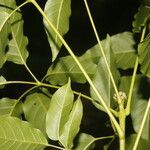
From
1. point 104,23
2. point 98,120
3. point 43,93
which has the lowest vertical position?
point 98,120

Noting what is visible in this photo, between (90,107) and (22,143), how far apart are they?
239cm

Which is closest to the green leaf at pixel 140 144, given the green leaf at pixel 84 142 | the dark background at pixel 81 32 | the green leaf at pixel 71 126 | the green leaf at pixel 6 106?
the green leaf at pixel 84 142

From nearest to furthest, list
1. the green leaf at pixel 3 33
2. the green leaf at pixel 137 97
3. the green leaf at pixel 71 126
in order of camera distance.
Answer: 1. the green leaf at pixel 71 126
2. the green leaf at pixel 3 33
3. the green leaf at pixel 137 97

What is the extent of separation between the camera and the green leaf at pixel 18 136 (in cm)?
108

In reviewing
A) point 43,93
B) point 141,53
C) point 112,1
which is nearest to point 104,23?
point 112,1

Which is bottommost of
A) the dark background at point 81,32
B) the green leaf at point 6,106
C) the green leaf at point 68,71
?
the dark background at point 81,32

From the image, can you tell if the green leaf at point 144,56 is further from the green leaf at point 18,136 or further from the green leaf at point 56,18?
the green leaf at point 18,136

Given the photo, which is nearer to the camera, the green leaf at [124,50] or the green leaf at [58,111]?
the green leaf at [58,111]

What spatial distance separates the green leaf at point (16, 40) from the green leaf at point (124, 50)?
31 cm

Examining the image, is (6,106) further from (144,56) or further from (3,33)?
(144,56)

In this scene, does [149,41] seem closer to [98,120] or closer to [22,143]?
[22,143]

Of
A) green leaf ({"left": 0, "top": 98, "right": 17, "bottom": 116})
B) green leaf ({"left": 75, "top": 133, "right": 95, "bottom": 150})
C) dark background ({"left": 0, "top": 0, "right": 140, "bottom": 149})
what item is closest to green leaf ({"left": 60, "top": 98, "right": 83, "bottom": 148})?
green leaf ({"left": 75, "top": 133, "right": 95, "bottom": 150})

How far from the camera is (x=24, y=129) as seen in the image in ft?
3.59

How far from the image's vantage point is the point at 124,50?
145 cm
